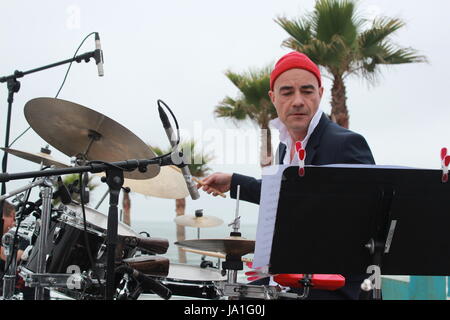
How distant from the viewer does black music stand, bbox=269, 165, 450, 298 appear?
1927 millimetres

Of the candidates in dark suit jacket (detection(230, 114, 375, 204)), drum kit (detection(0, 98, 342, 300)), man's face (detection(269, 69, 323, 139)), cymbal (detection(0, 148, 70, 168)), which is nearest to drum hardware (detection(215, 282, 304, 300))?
drum kit (detection(0, 98, 342, 300))

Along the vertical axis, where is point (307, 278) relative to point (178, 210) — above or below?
above

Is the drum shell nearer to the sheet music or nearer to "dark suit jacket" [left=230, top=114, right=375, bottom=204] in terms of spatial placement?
"dark suit jacket" [left=230, top=114, right=375, bottom=204]

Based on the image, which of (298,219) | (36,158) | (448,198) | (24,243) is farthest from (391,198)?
(24,243)

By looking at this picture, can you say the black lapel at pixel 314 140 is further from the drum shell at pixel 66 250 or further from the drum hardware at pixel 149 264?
the drum shell at pixel 66 250

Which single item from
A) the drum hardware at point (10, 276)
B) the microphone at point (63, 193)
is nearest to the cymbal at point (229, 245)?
the microphone at point (63, 193)

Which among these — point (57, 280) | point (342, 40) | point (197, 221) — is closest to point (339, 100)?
point (342, 40)

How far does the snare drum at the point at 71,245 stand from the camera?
10.8ft

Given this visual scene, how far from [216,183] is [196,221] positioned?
529 cm

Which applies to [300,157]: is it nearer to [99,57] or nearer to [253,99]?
[99,57]

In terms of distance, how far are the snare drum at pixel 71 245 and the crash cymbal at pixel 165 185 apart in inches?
34.6

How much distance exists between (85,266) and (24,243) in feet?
2.69

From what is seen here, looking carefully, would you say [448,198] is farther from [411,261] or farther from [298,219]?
[298,219]
